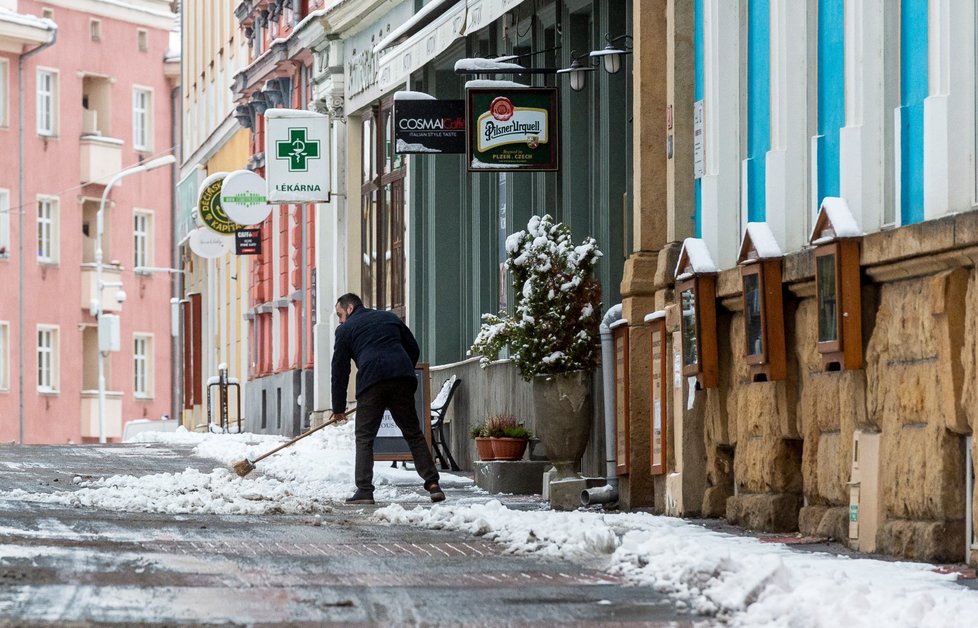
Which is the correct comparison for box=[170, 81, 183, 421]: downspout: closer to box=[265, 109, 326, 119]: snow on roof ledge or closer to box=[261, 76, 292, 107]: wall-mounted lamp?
box=[261, 76, 292, 107]: wall-mounted lamp

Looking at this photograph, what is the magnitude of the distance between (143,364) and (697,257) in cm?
4967

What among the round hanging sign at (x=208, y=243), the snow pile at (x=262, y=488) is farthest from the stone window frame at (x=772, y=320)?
the round hanging sign at (x=208, y=243)

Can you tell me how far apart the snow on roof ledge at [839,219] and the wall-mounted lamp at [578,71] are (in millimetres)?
6944

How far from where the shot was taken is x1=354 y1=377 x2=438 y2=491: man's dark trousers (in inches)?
677

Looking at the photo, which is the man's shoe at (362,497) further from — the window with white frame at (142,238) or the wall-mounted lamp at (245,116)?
the window with white frame at (142,238)

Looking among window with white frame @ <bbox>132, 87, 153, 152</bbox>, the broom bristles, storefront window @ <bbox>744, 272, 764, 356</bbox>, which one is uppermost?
window with white frame @ <bbox>132, 87, 153, 152</bbox>

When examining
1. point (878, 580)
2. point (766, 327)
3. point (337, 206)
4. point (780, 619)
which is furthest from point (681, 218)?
point (337, 206)

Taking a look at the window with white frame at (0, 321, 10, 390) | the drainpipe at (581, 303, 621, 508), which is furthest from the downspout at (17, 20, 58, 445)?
the drainpipe at (581, 303, 621, 508)

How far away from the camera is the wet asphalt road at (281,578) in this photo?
8.45 meters

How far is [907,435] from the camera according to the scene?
11.1 m

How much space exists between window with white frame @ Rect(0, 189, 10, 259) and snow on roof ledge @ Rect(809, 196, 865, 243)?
47674 mm

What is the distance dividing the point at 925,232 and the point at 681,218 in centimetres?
515

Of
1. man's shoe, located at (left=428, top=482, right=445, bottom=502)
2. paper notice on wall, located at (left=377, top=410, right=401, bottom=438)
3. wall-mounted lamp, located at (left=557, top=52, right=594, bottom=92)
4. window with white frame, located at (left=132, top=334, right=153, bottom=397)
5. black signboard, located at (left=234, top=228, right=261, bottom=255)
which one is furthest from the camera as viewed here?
window with white frame, located at (left=132, top=334, right=153, bottom=397)

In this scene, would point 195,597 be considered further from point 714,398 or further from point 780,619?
point 714,398
